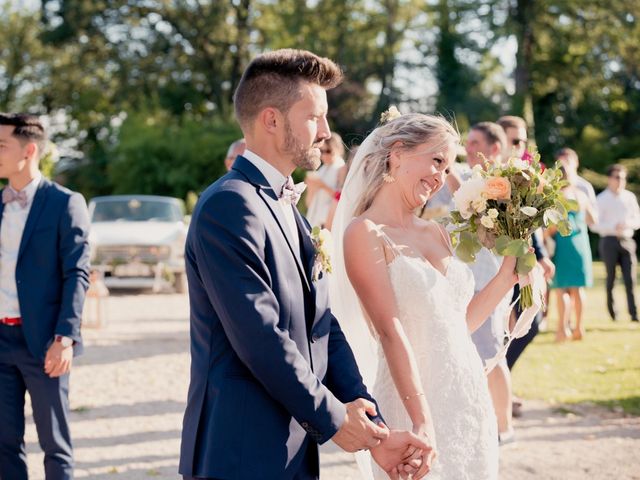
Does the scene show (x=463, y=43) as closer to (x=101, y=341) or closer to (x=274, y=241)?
(x=101, y=341)

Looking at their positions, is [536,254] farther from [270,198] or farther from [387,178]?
[270,198]

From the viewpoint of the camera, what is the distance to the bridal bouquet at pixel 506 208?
4.25 m

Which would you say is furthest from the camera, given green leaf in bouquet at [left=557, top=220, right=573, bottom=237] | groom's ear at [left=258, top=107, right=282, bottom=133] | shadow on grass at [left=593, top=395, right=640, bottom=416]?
shadow on grass at [left=593, top=395, right=640, bottom=416]

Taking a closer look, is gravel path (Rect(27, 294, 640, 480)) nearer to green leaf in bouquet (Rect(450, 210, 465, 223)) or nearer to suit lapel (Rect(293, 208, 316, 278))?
green leaf in bouquet (Rect(450, 210, 465, 223))

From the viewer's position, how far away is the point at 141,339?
12984 mm

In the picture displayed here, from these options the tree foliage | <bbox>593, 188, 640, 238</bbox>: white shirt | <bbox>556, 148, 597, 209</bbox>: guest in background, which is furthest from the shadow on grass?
the tree foliage

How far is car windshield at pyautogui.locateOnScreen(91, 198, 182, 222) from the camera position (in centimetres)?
2045

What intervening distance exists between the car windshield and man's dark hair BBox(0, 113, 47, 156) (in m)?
15.4

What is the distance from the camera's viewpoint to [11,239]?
5.05m

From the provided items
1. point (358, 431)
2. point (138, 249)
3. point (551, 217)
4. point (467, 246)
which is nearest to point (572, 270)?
point (551, 217)

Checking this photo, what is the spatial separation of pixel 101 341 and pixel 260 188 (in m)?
10.4

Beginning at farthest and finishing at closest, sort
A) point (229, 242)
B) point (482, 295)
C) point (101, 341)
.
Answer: point (101, 341) → point (482, 295) → point (229, 242)

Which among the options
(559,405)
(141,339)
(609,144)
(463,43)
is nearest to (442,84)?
(463,43)

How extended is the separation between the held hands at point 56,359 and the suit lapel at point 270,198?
2.25m
